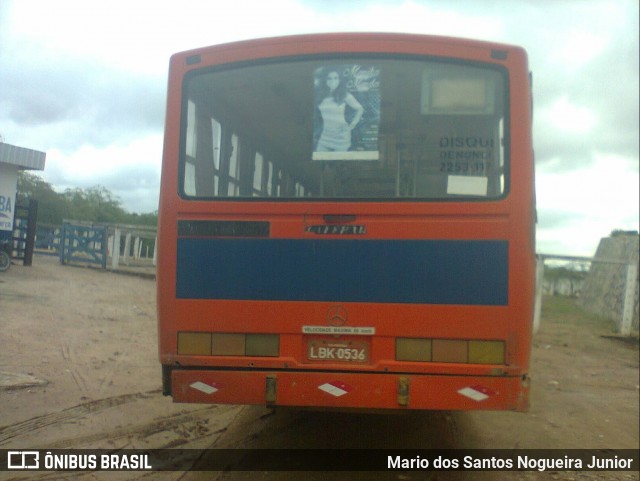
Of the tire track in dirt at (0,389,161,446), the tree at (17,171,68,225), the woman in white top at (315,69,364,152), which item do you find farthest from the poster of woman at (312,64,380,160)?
the tree at (17,171,68,225)

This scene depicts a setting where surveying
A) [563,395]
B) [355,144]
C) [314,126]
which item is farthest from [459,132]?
[563,395]

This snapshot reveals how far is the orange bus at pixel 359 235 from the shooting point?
4605 mm

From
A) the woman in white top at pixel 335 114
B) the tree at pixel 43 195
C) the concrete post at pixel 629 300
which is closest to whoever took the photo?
the woman in white top at pixel 335 114

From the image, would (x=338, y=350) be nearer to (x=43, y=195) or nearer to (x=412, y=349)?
(x=412, y=349)

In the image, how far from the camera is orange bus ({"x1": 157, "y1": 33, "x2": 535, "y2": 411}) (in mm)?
4605

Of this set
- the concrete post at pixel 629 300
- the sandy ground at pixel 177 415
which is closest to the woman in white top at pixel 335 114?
the sandy ground at pixel 177 415

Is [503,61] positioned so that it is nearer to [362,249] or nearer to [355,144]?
[355,144]

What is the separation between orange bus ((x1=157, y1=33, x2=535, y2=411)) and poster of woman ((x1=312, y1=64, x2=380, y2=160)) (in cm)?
1

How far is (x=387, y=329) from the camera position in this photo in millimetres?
4672

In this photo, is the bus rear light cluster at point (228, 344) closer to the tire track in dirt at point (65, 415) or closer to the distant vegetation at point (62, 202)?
the tire track in dirt at point (65, 415)

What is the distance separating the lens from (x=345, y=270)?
474cm

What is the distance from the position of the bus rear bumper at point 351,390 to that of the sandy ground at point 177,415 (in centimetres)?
72

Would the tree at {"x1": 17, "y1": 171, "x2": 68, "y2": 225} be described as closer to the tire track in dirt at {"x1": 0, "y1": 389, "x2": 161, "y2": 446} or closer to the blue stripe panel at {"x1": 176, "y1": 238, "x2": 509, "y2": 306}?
the tire track in dirt at {"x1": 0, "y1": 389, "x2": 161, "y2": 446}

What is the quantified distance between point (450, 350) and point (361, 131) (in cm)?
165
